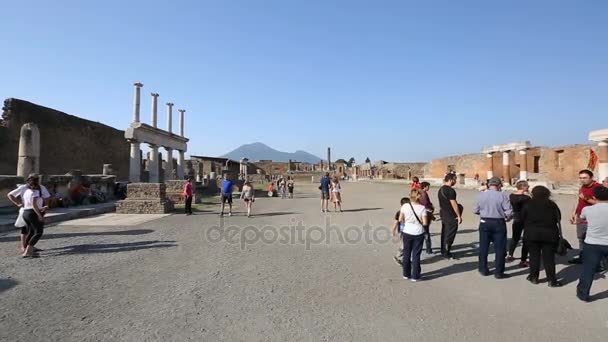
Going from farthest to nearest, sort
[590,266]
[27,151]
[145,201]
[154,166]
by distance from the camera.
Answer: [154,166]
[145,201]
[27,151]
[590,266]

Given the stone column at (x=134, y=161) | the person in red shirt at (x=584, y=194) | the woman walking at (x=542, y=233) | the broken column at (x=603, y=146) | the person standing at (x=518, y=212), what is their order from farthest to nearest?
the stone column at (x=134, y=161) → the broken column at (x=603, y=146) → the person standing at (x=518, y=212) → the person in red shirt at (x=584, y=194) → the woman walking at (x=542, y=233)

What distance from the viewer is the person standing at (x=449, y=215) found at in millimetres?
6504

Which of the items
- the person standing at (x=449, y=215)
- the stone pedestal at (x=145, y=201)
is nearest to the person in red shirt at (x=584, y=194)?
the person standing at (x=449, y=215)

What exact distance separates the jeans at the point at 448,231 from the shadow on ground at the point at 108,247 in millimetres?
5601

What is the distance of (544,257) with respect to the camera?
4996mm

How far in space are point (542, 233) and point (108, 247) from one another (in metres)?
7.87

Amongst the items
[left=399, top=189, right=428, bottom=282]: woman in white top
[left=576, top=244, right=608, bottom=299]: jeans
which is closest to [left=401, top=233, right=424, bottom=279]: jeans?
[left=399, top=189, right=428, bottom=282]: woman in white top

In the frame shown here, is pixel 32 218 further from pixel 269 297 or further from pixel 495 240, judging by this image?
pixel 495 240

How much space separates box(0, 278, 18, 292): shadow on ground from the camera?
4.69 metres

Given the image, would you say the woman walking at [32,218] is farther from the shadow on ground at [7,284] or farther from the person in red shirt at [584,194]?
the person in red shirt at [584,194]

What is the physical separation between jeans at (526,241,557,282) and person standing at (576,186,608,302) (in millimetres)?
450

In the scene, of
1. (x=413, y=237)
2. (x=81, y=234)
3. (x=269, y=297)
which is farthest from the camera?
(x=81, y=234)

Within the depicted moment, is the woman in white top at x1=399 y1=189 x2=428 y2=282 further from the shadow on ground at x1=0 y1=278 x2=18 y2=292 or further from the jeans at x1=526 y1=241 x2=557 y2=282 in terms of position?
the shadow on ground at x1=0 y1=278 x2=18 y2=292

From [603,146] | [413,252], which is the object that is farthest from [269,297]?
[603,146]
